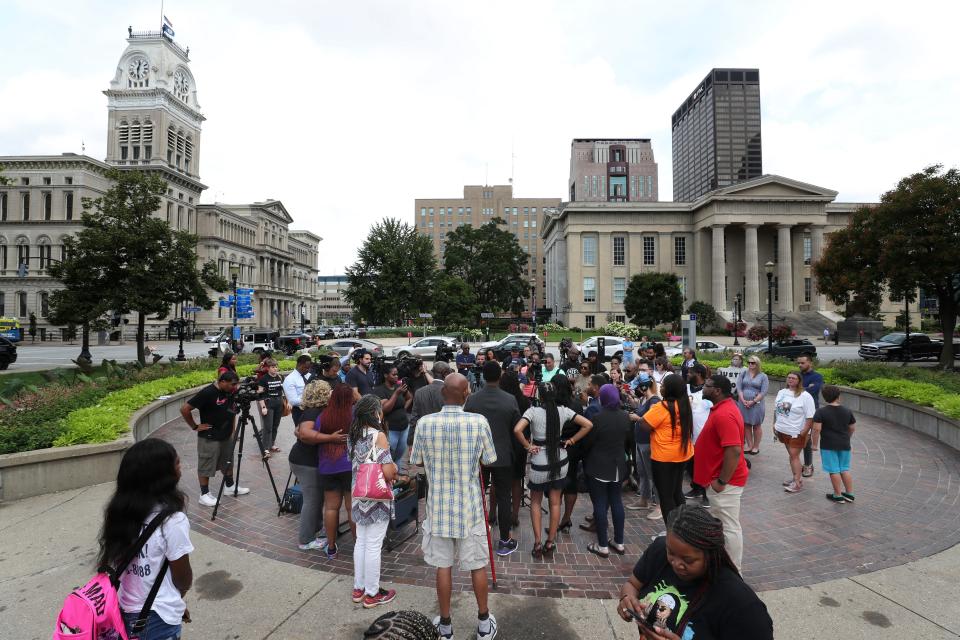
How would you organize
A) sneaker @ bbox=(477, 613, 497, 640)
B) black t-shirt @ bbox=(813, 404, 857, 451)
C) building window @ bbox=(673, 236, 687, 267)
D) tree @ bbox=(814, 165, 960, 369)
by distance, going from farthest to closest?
building window @ bbox=(673, 236, 687, 267)
tree @ bbox=(814, 165, 960, 369)
black t-shirt @ bbox=(813, 404, 857, 451)
sneaker @ bbox=(477, 613, 497, 640)

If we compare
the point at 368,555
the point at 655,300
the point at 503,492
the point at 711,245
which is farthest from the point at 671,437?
the point at 711,245

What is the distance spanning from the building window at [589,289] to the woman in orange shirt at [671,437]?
63.0 m

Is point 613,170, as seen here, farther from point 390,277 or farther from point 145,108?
point 145,108

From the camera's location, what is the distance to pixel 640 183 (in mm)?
128875

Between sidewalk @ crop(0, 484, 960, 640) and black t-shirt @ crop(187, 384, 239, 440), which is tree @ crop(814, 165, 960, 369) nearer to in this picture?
sidewalk @ crop(0, 484, 960, 640)

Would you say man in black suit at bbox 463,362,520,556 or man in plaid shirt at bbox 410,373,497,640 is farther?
man in black suit at bbox 463,362,520,556

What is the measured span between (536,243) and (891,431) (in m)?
117

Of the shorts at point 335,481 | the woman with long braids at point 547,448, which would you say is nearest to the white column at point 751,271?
the woman with long braids at point 547,448

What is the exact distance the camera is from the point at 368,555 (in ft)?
13.6

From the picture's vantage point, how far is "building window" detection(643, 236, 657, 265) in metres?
66.3

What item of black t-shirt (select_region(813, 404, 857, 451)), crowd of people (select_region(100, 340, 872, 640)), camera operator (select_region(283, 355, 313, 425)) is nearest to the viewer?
crowd of people (select_region(100, 340, 872, 640))

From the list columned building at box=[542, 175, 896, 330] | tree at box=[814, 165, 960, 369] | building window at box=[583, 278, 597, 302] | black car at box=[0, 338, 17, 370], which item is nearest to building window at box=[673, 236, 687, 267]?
columned building at box=[542, 175, 896, 330]

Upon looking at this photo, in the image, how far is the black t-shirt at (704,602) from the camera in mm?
1809

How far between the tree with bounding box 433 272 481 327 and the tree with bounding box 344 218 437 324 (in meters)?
1.61
